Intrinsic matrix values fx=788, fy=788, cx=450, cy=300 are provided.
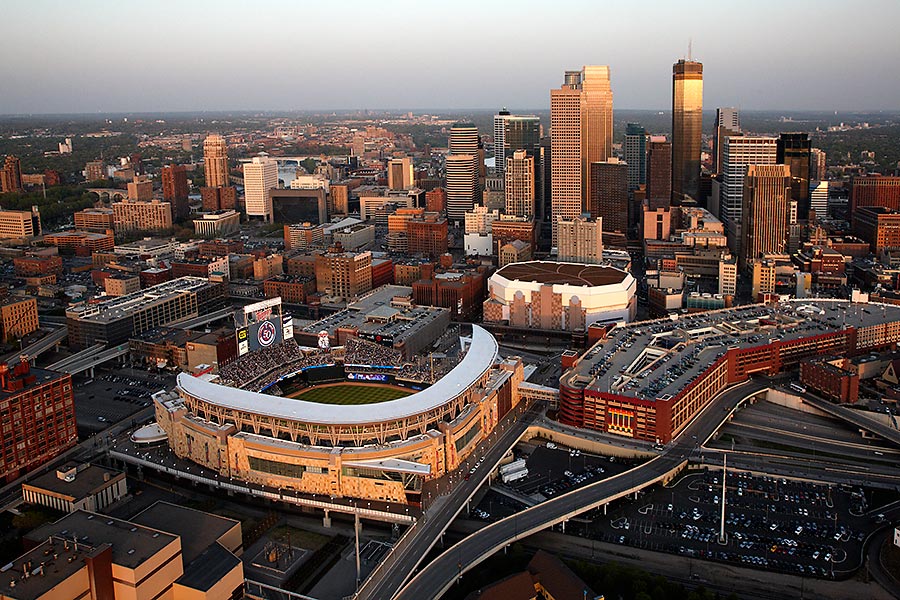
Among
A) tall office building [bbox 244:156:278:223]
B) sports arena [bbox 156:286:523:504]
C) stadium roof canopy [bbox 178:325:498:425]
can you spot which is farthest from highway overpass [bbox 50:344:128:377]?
tall office building [bbox 244:156:278:223]

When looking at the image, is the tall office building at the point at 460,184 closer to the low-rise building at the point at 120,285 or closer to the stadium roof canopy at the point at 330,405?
the low-rise building at the point at 120,285

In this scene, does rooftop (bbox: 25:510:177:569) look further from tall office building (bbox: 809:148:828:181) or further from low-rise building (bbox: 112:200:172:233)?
tall office building (bbox: 809:148:828:181)

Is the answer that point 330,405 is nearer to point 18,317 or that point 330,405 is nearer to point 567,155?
point 18,317

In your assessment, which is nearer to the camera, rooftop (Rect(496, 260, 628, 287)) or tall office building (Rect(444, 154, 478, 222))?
rooftop (Rect(496, 260, 628, 287))

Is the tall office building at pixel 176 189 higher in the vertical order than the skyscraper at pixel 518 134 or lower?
lower

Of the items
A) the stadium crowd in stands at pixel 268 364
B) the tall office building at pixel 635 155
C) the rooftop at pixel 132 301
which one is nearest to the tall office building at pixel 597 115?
the tall office building at pixel 635 155

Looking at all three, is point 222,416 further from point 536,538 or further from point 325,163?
point 325,163
